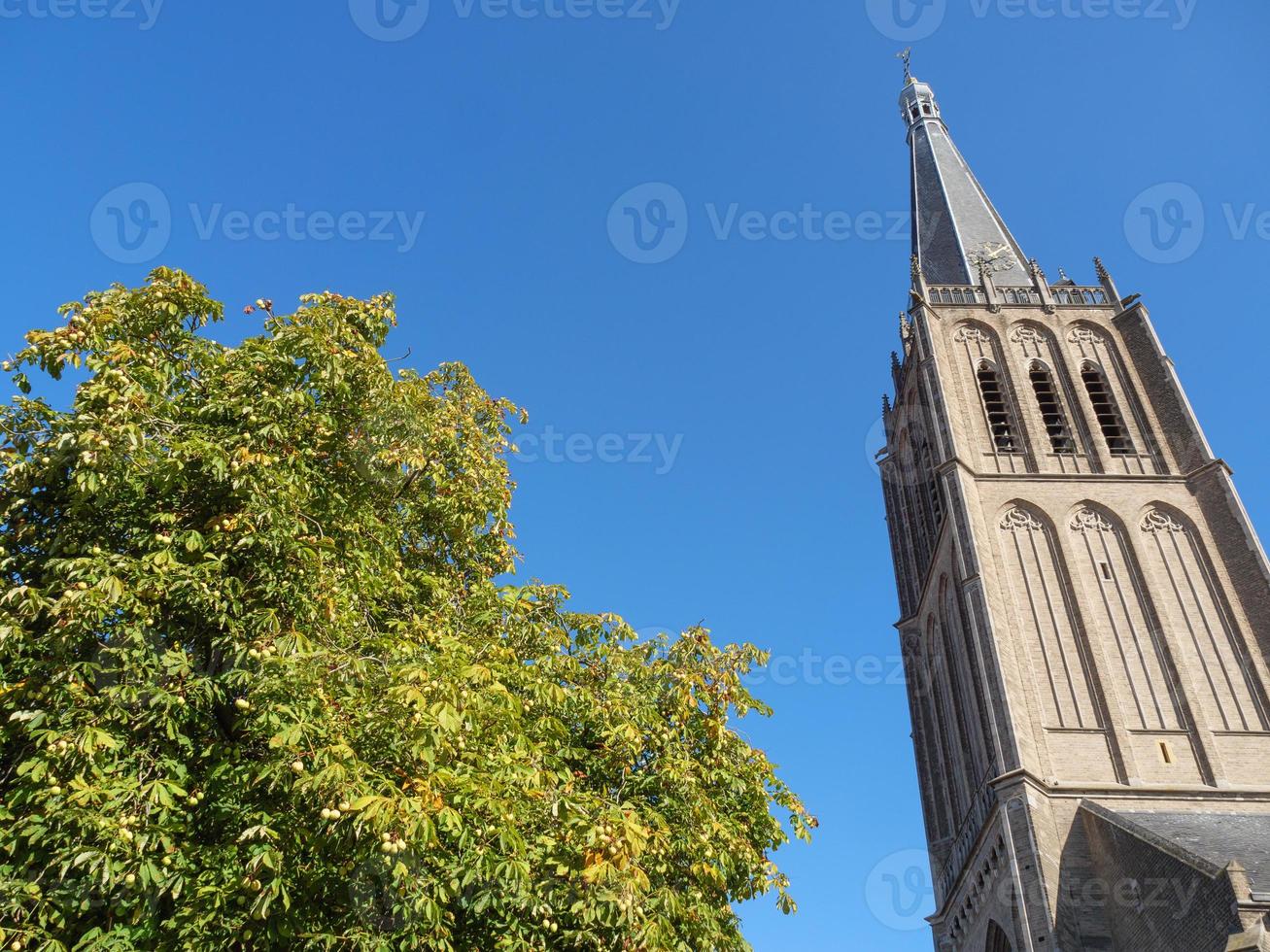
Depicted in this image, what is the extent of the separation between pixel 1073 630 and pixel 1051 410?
8.30m

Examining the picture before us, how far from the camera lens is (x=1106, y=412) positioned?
29.3 meters

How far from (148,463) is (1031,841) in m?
17.7

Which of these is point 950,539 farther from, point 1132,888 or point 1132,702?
point 1132,888

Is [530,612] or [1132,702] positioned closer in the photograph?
[530,612]

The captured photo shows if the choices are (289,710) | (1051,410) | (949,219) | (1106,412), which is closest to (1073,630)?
(1051,410)

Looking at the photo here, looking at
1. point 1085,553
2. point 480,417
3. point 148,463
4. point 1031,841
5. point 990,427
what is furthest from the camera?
point 990,427

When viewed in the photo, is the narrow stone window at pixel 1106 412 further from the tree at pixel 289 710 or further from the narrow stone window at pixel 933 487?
the tree at pixel 289 710

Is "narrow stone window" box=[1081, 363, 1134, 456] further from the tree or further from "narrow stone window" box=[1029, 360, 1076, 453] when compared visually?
the tree

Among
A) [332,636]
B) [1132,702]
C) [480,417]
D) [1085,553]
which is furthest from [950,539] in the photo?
[332,636]

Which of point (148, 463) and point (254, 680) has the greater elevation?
point (148, 463)

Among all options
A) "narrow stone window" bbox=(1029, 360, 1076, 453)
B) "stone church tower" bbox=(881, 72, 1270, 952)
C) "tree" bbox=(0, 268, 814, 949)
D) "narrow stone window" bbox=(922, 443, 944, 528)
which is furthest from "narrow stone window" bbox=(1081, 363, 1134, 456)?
"tree" bbox=(0, 268, 814, 949)

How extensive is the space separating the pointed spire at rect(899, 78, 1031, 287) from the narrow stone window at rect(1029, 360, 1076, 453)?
4626 mm

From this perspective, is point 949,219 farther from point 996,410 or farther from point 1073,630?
point 1073,630

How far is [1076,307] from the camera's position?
106ft
